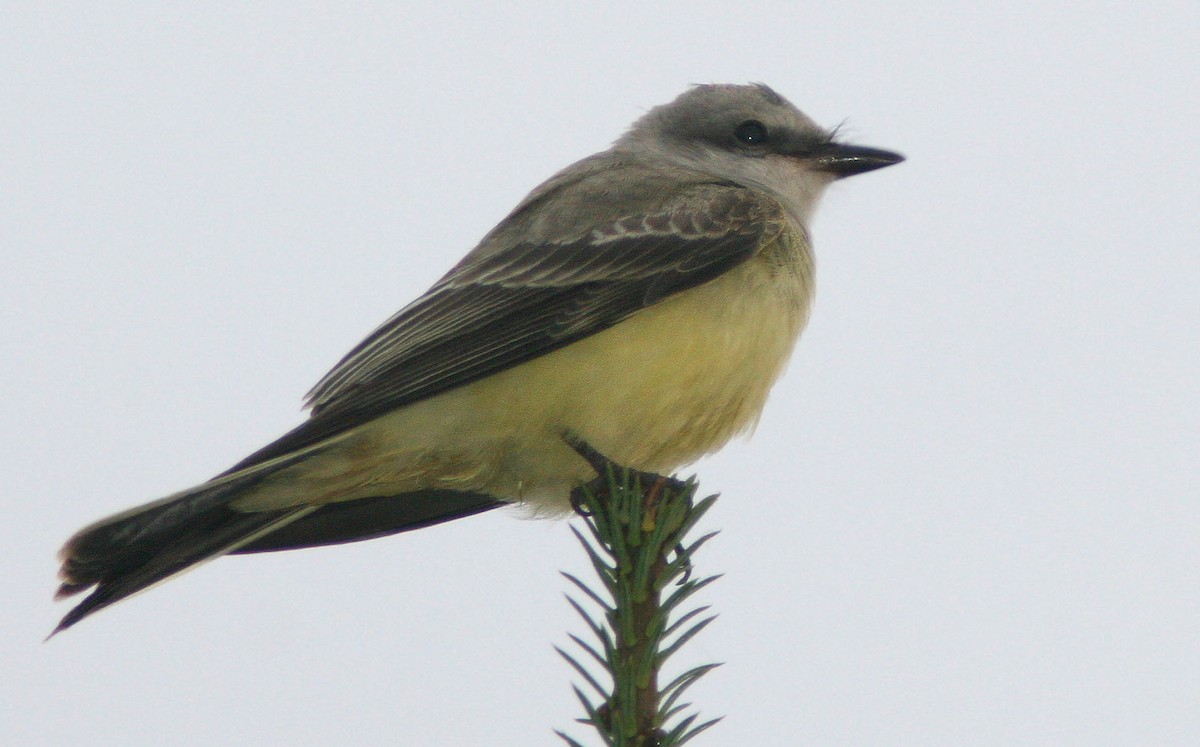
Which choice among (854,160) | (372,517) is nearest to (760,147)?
(854,160)

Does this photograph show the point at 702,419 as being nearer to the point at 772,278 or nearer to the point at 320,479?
the point at 772,278

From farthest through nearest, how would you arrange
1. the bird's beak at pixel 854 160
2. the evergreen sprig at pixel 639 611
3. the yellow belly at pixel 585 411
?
the bird's beak at pixel 854 160 < the yellow belly at pixel 585 411 < the evergreen sprig at pixel 639 611

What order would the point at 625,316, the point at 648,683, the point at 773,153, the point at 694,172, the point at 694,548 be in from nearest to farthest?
the point at 648,683
the point at 694,548
the point at 625,316
the point at 694,172
the point at 773,153

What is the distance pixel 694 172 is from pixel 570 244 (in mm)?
768

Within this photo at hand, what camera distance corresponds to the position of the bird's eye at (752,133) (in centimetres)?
517

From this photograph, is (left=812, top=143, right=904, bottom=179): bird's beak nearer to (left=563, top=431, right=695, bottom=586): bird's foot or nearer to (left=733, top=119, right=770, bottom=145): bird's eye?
(left=733, top=119, right=770, bottom=145): bird's eye

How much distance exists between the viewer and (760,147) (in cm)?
518

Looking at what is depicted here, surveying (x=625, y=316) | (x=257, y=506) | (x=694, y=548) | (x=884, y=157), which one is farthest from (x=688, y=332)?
(x=884, y=157)

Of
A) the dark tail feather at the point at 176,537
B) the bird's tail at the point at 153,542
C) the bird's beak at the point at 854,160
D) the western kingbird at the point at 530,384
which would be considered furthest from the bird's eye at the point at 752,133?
the bird's tail at the point at 153,542

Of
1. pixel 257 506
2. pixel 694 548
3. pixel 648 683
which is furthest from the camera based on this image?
pixel 257 506

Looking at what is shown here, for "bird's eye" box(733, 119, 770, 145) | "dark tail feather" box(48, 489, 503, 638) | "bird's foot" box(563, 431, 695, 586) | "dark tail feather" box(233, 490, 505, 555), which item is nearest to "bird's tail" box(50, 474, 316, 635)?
"dark tail feather" box(48, 489, 503, 638)

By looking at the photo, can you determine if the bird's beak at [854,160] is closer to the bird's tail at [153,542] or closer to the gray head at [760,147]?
the gray head at [760,147]

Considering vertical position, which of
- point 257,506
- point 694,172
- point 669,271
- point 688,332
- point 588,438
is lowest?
point 257,506

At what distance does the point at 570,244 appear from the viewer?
4289 millimetres
